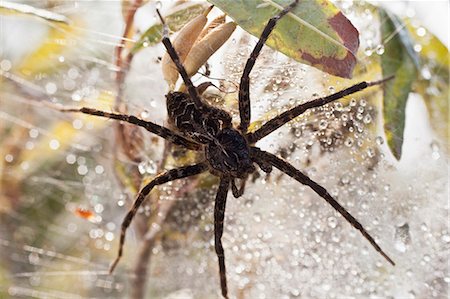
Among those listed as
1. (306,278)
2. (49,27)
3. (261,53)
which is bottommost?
(306,278)

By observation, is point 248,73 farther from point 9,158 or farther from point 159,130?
point 9,158

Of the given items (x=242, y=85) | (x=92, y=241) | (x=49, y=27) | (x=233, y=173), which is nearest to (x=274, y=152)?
(x=233, y=173)

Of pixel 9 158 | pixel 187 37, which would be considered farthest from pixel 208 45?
pixel 9 158

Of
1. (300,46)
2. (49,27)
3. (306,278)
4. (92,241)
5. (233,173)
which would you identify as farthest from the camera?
(92,241)

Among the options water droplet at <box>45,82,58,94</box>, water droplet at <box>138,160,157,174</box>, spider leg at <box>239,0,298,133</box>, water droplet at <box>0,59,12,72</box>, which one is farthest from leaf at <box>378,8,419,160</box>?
water droplet at <box>0,59,12,72</box>

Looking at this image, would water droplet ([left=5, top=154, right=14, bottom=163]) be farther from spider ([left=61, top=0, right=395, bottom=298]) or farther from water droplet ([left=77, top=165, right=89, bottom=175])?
spider ([left=61, top=0, right=395, bottom=298])

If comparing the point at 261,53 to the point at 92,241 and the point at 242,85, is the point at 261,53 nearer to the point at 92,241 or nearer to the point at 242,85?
the point at 242,85

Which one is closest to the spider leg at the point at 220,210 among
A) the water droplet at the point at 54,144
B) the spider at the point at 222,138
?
the spider at the point at 222,138
